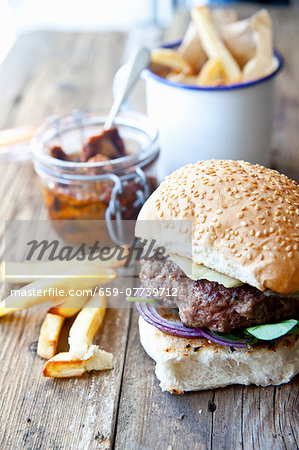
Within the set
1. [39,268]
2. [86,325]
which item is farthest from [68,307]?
[39,268]

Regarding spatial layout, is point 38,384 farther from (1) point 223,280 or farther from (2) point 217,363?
(1) point 223,280

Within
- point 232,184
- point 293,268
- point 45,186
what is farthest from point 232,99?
point 293,268

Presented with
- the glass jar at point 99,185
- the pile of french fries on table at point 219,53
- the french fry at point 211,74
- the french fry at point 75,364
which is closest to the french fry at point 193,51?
the pile of french fries on table at point 219,53

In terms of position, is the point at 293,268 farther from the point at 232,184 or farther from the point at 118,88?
the point at 118,88

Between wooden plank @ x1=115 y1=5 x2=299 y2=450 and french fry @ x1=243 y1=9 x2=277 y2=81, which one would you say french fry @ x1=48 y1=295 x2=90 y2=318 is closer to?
wooden plank @ x1=115 y1=5 x2=299 y2=450

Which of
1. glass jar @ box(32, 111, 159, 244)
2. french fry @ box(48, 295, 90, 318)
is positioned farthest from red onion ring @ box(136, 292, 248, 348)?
glass jar @ box(32, 111, 159, 244)

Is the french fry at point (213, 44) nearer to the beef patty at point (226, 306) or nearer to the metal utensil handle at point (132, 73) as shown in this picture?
the metal utensil handle at point (132, 73)
